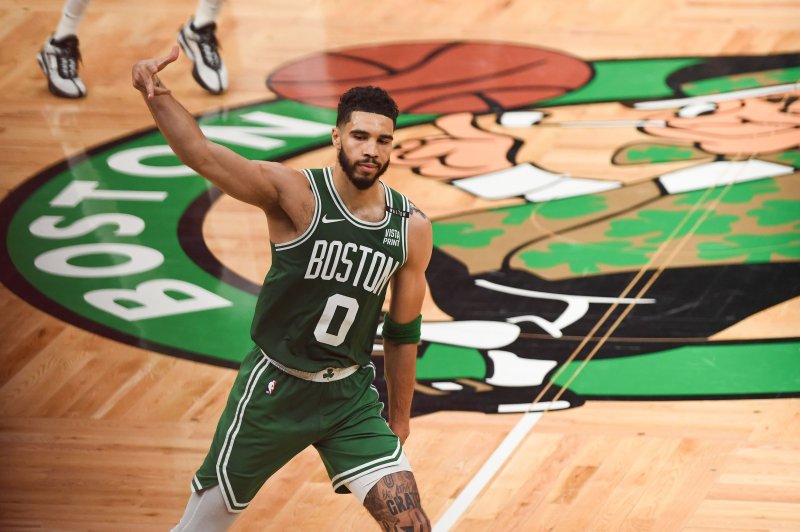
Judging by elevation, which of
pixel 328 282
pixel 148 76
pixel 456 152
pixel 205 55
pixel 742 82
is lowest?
pixel 456 152

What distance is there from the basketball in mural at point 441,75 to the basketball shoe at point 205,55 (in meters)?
0.38

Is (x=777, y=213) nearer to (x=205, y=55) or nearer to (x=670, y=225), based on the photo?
(x=670, y=225)

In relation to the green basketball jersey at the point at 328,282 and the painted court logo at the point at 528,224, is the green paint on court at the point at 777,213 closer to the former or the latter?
the painted court logo at the point at 528,224

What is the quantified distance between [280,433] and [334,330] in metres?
0.33

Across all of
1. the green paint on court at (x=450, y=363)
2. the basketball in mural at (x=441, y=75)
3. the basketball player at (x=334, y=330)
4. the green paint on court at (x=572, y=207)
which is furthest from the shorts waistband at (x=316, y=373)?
the basketball in mural at (x=441, y=75)

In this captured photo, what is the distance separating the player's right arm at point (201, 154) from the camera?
287cm

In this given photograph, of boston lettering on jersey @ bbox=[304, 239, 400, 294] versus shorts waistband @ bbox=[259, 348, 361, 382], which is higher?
boston lettering on jersey @ bbox=[304, 239, 400, 294]

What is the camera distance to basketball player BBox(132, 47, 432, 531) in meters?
3.29

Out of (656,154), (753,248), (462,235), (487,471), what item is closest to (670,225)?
(753,248)

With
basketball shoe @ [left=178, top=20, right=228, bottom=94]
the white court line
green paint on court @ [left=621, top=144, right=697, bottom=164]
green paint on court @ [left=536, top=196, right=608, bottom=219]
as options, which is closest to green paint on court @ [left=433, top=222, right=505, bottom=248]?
green paint on court @ [left=536, top=196, right=608, bottom=219]

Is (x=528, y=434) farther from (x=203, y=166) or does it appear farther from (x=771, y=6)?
(x=771, y=6)

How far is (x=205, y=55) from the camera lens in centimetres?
812

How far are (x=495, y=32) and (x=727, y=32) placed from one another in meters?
1.58

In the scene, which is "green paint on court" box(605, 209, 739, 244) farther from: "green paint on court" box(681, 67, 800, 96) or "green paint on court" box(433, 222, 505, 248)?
"green paint on court" box(681, 67, 800, 96)
